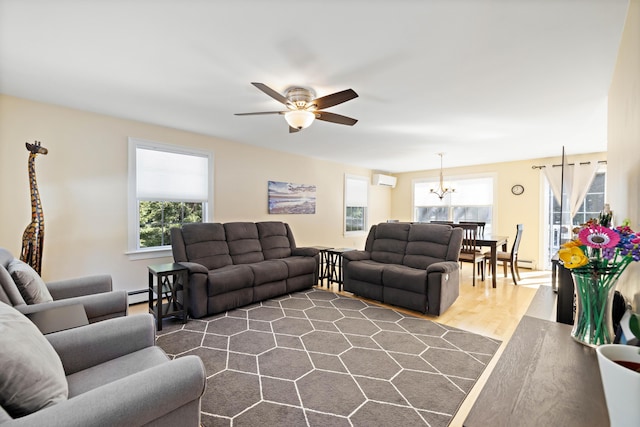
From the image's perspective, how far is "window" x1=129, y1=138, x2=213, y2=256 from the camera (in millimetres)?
3822

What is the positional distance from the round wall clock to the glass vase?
19.5 feet

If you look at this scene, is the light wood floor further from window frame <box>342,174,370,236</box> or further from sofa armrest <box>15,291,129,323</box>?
window frame <box>342,174,370,236</box>

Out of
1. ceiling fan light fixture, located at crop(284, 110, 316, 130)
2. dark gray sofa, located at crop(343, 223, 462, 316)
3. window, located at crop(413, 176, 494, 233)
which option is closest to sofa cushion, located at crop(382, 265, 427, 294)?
dark gray sofa, located at crop(343, 223, 462, 316)

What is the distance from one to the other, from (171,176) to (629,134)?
4.58 meters

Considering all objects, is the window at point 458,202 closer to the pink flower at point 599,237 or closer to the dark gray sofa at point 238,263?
the dark gray sofa at point 238,263

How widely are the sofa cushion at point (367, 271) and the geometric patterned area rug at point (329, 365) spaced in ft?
1.41

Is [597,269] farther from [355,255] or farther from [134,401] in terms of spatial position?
[355,255]

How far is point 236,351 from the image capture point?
8.28 ft

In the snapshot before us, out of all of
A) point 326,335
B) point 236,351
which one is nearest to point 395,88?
point 326,335

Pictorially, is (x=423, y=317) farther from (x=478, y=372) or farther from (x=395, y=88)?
(x=395, y=88)

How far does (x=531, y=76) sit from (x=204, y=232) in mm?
3941

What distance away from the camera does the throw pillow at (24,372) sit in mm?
929

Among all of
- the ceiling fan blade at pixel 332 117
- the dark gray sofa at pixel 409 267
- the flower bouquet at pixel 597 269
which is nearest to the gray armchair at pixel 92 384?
the flower bouquet at pixel 597 269

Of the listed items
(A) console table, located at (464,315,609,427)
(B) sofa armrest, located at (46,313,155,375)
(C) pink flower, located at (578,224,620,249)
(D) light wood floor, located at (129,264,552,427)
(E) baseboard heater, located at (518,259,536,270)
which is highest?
(C) pink flower, located at (578,224,620,249)
